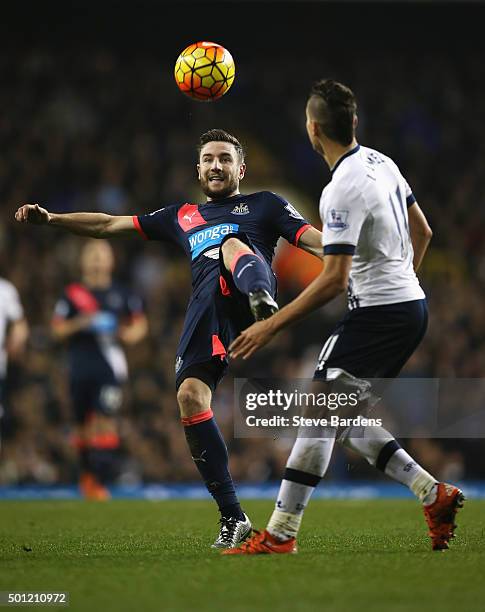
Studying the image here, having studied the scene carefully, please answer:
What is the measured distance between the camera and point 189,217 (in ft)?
20.9

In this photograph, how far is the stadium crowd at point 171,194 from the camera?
1358 cm

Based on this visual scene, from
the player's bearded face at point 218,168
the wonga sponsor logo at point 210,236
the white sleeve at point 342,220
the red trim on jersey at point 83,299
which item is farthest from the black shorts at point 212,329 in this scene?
the red trim on jersey at point 83,299

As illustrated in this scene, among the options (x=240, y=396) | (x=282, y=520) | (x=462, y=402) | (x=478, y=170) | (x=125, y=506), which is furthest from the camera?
(x=478, y=170)

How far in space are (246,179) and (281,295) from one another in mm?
3967

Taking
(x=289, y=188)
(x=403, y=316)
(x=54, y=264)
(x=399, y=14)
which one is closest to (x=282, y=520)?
(x=403, y=316)

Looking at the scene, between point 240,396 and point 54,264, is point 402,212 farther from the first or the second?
point 54,264

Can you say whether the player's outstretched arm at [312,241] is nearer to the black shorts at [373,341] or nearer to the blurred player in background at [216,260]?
the blurred player in background at [216,260]

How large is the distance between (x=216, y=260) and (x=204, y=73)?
129 centimetres

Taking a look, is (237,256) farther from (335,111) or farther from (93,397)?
(93,397)

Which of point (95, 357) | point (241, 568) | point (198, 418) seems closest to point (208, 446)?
point (198, 418)

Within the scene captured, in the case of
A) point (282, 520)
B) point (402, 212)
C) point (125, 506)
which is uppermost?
point (402, 212)

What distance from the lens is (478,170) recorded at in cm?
1819

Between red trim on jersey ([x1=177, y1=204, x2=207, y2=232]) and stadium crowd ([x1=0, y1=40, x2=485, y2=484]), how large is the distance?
729 centimetres

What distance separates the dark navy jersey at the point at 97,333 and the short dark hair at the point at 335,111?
20.5 feet
